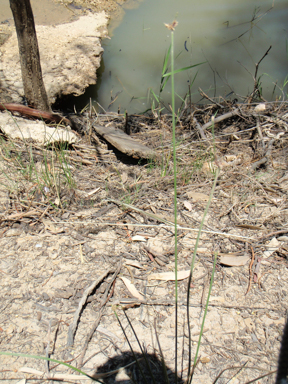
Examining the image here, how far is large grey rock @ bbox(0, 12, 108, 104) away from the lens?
3756 millimetres

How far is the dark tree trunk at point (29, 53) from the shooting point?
100.0 inches

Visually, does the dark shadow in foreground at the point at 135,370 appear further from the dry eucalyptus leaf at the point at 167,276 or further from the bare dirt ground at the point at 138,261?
the dry eucalyptus leaf at the point at 167,276

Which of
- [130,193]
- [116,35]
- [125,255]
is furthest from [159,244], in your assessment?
[116,35]

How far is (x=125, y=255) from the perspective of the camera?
1.74 meters

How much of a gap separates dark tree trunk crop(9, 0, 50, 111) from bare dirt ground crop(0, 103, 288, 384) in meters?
0.67

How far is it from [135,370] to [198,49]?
5046 millimetres

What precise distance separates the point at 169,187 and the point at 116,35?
4.25m

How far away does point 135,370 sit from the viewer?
4.07ft

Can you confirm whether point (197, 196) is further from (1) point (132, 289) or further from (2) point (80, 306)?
(2) point (80, 306)

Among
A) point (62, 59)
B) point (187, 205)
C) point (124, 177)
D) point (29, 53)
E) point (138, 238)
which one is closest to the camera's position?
point (138, 238)

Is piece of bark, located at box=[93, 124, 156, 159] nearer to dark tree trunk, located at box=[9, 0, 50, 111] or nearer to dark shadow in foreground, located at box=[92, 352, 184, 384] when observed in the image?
dark tree trunk, located at box=[9, 0, 50, 111]

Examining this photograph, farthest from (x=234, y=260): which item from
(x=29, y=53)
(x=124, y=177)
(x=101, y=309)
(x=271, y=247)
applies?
(x=29, y=53)

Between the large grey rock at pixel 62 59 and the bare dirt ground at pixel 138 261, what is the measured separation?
1.56 metres

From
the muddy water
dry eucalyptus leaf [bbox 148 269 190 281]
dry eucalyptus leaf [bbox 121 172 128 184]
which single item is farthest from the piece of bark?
dry eucalyptus leaf [bbox 148 269 190 281]
